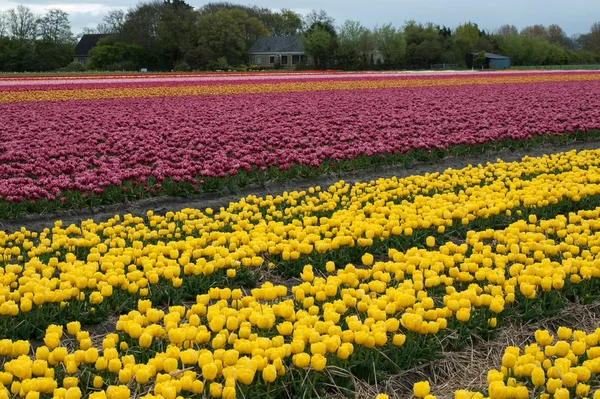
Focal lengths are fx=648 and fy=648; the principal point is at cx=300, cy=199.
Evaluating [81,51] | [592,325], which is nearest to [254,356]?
[592,325]

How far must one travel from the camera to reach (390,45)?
6938 cm

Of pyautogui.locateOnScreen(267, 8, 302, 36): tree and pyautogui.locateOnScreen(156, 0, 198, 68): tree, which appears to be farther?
pyautogui.locateOnScreen(267, 8, 302, 36): tree

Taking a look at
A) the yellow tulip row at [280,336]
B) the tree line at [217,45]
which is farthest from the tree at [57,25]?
the yellow tulip row at [280,336]

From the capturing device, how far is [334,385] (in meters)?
3.62

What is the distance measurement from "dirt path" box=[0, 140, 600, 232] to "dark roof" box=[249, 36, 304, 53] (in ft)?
269

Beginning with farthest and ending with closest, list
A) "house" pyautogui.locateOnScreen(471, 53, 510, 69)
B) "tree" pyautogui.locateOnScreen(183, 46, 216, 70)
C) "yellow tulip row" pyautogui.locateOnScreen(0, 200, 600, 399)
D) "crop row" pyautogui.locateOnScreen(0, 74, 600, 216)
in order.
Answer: "house" pyautogui.locateOnScreen(471, 53, 510, 69)
"tree" pyautogui.locateOnScreen(183, 46, 216, 70)
"crop row" pyautogui.locateOnScreen(0, 74, 600, 216)
"yellow tulip row" pyautogui.locateOnScreen(0, 200, 600, 399)

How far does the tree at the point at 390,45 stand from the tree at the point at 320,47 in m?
5.11

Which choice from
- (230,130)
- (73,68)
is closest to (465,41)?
(73,68)

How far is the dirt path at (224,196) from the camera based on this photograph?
8211 mm

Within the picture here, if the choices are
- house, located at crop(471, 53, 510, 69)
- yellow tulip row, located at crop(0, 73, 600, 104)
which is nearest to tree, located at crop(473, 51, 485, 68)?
house, located at crop(471, 53, 510, 69)

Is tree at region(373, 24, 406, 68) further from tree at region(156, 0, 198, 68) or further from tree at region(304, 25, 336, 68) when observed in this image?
tree at region(156, 0, 198, 68)

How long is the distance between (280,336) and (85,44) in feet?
368

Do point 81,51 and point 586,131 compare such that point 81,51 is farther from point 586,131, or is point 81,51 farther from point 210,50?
point 586,131

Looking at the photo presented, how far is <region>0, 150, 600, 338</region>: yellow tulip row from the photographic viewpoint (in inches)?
191
